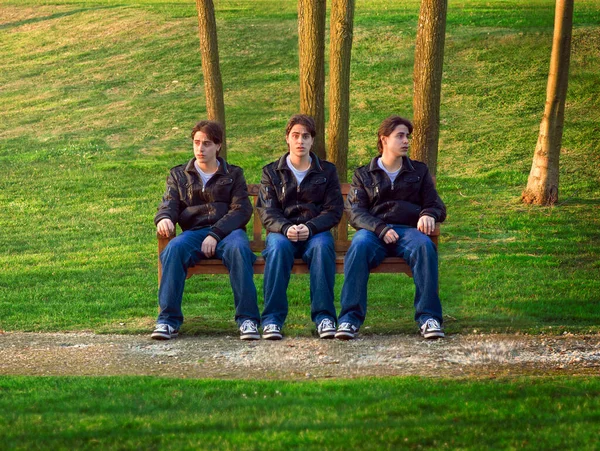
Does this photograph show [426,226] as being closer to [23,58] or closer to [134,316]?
[134,316]

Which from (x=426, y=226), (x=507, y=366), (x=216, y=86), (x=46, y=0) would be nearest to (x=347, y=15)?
(x=216, y=86)

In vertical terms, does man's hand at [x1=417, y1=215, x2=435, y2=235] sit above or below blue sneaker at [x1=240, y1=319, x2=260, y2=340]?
above

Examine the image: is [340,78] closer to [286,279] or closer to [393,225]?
[393,225]

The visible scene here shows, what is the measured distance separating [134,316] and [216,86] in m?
4.58

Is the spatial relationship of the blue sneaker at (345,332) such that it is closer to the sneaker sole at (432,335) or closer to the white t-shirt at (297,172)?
the sneaker sole at (432,335)

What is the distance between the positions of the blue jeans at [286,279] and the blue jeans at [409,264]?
0.11 meters

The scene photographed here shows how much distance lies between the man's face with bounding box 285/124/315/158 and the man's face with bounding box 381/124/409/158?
0.59 m

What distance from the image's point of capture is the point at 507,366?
5.93 metres

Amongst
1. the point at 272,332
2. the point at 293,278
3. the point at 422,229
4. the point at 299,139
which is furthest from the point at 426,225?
the point at 293,278

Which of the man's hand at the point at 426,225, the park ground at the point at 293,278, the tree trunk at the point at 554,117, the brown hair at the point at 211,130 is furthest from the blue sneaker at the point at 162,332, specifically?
the tree trunk at the point at 554,117

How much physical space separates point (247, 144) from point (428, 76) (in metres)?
9.26

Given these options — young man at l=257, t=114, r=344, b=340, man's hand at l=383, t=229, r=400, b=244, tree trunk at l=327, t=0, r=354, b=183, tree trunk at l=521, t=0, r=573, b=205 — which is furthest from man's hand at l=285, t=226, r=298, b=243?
tree trunk at l=521, t=0, r=573, b=205

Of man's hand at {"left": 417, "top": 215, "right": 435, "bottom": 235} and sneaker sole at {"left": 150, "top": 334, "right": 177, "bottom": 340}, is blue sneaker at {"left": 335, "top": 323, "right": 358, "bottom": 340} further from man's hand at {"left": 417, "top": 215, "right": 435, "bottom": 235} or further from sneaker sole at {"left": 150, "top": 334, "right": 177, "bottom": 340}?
sneaker sole at {"left": 150, "top": 334, "right": 177, "bottom": 340}

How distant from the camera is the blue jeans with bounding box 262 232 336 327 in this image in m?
6.74
